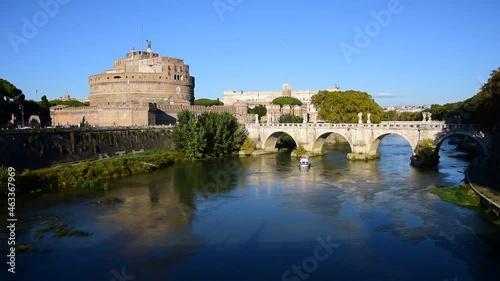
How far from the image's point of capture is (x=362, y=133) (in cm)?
3016

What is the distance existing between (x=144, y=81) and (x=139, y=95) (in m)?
1.48

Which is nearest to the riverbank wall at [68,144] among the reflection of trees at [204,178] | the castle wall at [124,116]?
the castle wall at [124,116]

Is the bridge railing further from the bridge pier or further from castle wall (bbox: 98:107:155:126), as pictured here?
castle wall (bbox: 98:107:155:126)

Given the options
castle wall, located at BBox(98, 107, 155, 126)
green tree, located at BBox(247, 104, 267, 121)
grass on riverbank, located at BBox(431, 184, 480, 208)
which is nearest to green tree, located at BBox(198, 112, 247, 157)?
castle wall, located at BBox(98, 107, 155, 126)

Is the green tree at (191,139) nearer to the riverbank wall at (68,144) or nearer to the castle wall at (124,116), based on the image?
the riverbank wall at (68,144)

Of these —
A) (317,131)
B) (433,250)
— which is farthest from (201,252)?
(317,131)

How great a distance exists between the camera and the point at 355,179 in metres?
22.5

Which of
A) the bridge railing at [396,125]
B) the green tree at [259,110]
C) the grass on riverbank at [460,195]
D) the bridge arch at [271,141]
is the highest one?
the green tree at [259,110]

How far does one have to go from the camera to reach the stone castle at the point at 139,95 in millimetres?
36344

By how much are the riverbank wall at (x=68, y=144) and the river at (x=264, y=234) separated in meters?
4.46

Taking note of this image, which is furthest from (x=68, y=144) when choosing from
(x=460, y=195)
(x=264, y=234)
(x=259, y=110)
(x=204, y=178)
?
(x=259, y=110)

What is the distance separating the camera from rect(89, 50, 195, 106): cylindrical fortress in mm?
44188

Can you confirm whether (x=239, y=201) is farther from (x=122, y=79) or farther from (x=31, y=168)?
(x=122, y=79)

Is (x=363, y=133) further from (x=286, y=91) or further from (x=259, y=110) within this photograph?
(x=286, y=91)
